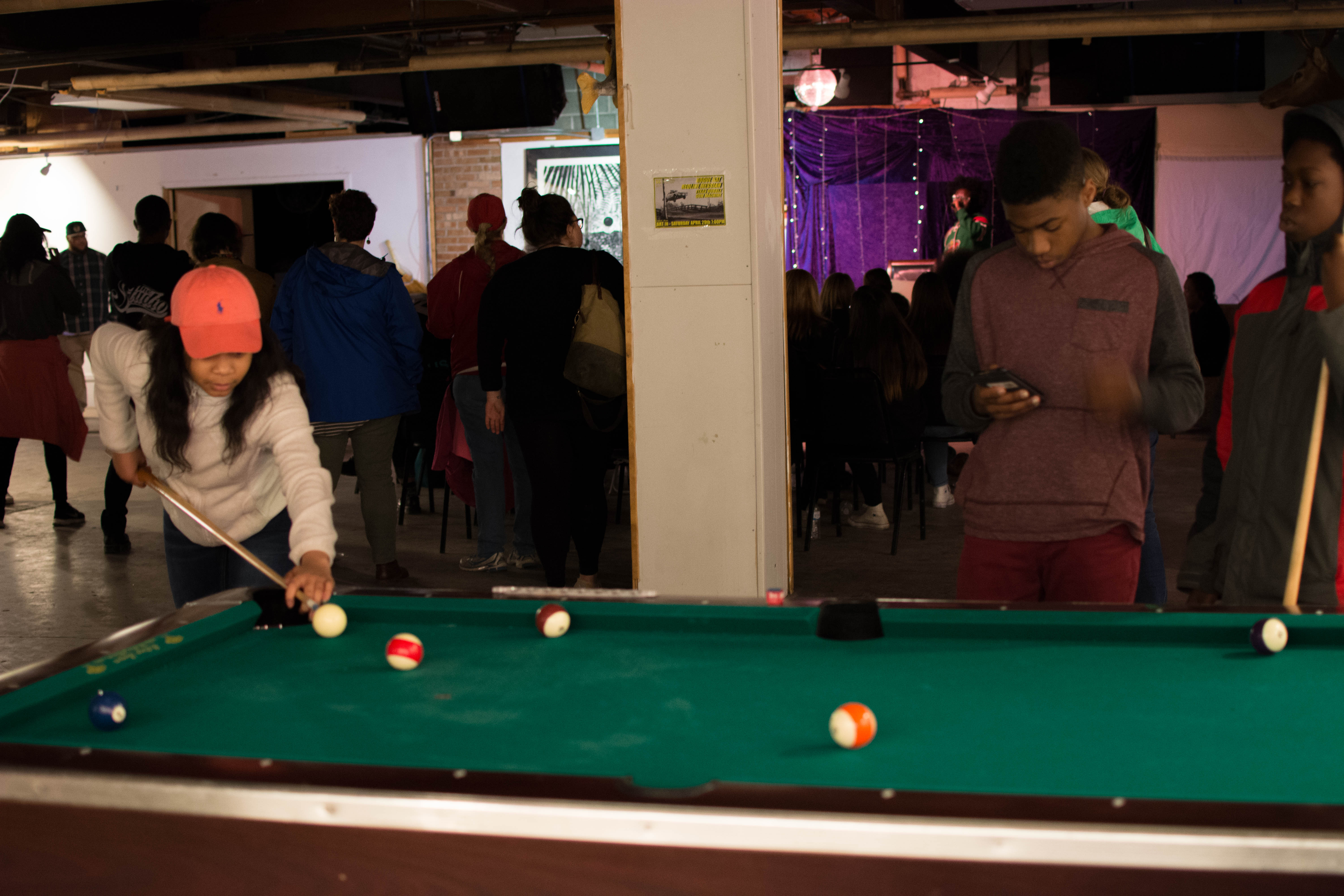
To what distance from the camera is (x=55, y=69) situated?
27.5 feet

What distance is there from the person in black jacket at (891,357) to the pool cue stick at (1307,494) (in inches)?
132

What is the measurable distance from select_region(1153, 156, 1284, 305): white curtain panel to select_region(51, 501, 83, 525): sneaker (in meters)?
8.46

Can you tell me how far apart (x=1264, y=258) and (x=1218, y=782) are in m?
9.81

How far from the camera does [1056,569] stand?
2.33 m

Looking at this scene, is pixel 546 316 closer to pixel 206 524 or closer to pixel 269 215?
pixel 206 524

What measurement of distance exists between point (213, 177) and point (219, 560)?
10743mm

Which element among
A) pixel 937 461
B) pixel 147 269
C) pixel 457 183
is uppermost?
pixel 457 183

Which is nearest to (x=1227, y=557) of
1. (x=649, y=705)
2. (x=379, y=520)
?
(x=649, y=705)

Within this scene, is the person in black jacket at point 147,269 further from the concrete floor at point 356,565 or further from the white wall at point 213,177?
the white wall at point 213,177

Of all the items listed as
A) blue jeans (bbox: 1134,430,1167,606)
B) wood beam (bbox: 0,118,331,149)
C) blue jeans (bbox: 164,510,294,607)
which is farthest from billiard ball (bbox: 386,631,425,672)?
wood beam (bbox: 0,118,331,149)

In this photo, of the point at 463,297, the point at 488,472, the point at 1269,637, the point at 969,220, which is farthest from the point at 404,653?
the point at 969,220

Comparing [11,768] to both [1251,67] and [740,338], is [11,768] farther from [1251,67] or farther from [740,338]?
[1251,67]

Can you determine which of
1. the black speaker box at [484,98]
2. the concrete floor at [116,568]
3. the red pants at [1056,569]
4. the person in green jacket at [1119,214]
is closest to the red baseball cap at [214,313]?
the concrete floor at [116,568]

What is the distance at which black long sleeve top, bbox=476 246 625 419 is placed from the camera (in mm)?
4352
